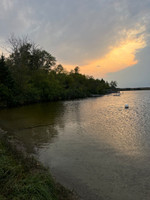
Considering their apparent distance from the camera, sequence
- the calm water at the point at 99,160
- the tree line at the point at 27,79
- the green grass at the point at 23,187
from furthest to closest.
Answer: the tree line at the point at 27,79 < the calm water at the point at 99,160 < the green grass at the point at 23,187

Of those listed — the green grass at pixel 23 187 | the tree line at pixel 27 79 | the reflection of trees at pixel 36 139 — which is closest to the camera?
the green grass at pixel 23 187

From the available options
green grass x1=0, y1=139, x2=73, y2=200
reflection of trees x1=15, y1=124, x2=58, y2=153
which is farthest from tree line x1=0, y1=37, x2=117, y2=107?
green grass x1=0, y1=139, x2=73, y2=200

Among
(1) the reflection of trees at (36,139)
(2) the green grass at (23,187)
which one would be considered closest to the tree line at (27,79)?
(1) the reflection of trees at (36,139)

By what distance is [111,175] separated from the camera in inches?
225

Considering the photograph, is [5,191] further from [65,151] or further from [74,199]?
[65,151]

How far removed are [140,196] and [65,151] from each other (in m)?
4.49

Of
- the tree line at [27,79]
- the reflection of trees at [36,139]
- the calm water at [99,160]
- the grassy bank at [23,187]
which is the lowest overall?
the calm water at [99,160]

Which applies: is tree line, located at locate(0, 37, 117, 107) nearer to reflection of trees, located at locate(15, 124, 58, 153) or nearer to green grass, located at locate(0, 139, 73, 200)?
reflection of trees, located at locate(15, 124, 58, 153)

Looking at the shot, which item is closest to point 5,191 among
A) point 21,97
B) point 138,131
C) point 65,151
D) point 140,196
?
point 140,196

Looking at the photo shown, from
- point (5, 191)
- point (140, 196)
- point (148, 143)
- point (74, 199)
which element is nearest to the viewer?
point (5, 191)

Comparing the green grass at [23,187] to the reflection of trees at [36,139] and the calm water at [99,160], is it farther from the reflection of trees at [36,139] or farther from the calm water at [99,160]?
the reflection of trees at [36,139]

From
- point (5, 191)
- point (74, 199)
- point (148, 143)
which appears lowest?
point (148, 143)

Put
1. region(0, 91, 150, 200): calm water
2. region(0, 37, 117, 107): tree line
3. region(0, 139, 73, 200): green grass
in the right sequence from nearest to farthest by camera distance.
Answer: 1. region(0, 139, 73, 200): green grass
2. region(0, 91, 150, 200): calm water
3. region(0, 37, 117, 107): tree line

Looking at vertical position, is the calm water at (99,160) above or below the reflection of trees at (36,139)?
below
